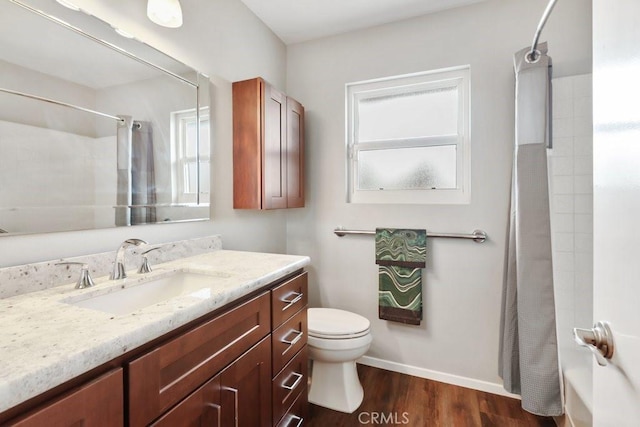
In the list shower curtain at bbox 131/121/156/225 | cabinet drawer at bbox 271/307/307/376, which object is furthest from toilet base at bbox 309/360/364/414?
shower curtain at bbox 131/121/156/225

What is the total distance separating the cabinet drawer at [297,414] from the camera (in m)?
1.29

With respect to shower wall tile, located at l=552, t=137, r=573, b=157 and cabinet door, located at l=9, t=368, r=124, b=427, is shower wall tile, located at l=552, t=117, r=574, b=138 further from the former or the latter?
cabinet door, located at l=9, t=368, r=124, b=427

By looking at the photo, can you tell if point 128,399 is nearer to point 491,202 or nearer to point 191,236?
point 191,236

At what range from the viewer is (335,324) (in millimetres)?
1806

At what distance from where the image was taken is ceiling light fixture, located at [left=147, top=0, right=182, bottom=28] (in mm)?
1240

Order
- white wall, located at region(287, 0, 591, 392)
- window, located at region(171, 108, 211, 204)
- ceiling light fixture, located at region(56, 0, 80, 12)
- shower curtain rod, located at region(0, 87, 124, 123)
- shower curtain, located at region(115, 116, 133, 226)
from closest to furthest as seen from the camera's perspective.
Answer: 1. shower curtain rod, located at region(0, 87, 124, 123)
2. ceiling light fixture, located at region(56, 0, 80, 12)
3. shower curtain, located at region(115, 116, 133, 226)
4. window, located at region(171, 108, 211, 204)
5. white wall, located at region(287, 0, 591, 392)

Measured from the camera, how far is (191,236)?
5.02 feet

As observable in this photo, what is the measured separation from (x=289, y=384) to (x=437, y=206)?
1.39 meters

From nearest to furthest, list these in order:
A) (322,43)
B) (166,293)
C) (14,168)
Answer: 1. (14,168)
2. (166,293)
3. (322,43)

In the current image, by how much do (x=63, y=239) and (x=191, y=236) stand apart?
55 cm

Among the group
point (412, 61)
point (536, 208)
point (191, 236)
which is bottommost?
point (191, 236)

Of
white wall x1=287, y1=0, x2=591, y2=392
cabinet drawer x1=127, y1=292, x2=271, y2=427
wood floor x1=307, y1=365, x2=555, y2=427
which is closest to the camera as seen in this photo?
cabinet drawer x1=127, y1=292, x2=271, y2=427

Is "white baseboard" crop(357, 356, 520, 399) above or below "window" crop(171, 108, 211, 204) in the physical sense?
below

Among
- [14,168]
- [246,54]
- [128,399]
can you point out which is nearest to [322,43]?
[246,54]
